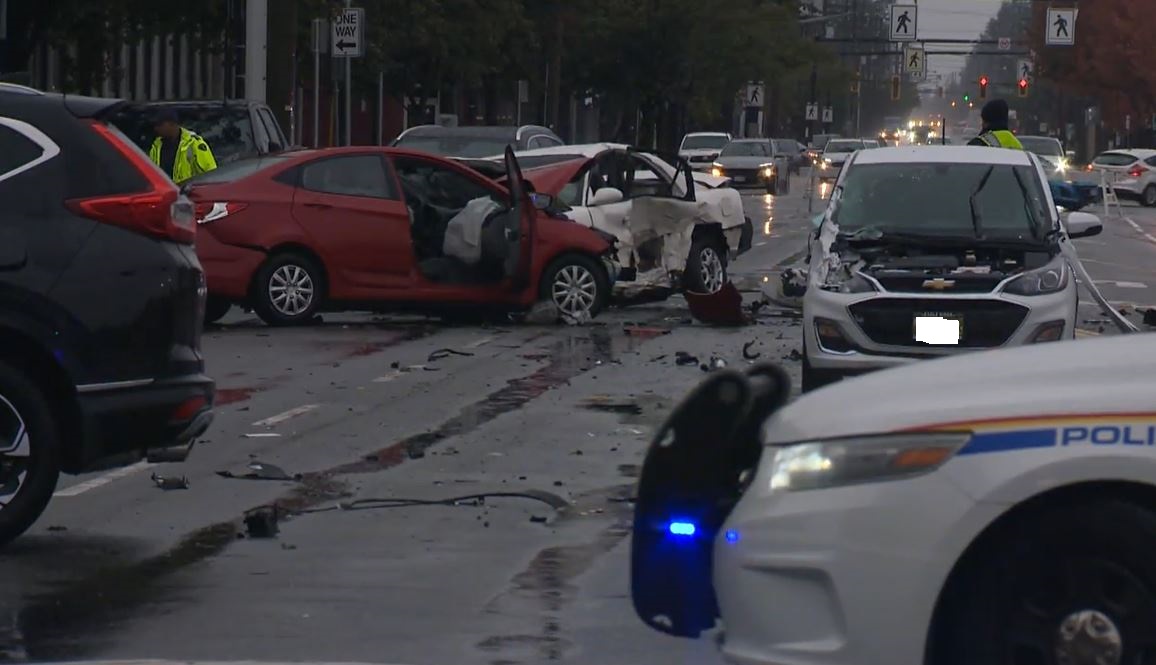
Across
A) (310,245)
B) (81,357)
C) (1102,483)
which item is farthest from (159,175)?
(310,245)

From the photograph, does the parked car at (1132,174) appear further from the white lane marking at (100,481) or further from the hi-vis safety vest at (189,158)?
the white lane marking at (100,481)

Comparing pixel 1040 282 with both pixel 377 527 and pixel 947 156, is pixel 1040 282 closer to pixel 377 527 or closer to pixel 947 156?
pixel 947 156

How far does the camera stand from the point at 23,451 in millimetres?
7719

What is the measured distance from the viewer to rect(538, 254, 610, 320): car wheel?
1709 centimetres

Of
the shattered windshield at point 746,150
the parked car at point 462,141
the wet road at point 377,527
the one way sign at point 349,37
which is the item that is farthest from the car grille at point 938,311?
the shattered windshield at point 746,150

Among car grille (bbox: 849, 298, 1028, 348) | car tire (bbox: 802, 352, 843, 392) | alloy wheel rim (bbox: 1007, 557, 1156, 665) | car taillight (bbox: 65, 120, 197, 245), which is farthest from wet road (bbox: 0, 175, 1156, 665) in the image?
alloy wheel rim (bbox: 1007, 557, 1156, 665)

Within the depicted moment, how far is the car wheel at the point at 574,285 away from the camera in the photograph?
56.1 feet

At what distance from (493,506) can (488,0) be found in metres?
38.1

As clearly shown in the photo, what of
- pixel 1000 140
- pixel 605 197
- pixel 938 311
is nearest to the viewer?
pixel 938 311

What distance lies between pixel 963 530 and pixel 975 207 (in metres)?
8.34

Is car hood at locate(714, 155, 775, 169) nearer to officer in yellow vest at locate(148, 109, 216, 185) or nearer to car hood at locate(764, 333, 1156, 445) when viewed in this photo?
officer in yellow vest at locate(148, 109, 216, 185)

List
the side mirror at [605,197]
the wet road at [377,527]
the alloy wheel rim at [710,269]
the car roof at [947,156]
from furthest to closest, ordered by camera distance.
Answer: the alloy wheel rim at [710,269]
the side mirror at [605,197]
the car roof at [947,156]
the wet road at [377,527]

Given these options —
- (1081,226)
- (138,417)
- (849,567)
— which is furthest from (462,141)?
(849,567)

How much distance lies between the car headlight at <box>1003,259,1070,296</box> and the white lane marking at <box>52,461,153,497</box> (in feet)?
16.5
